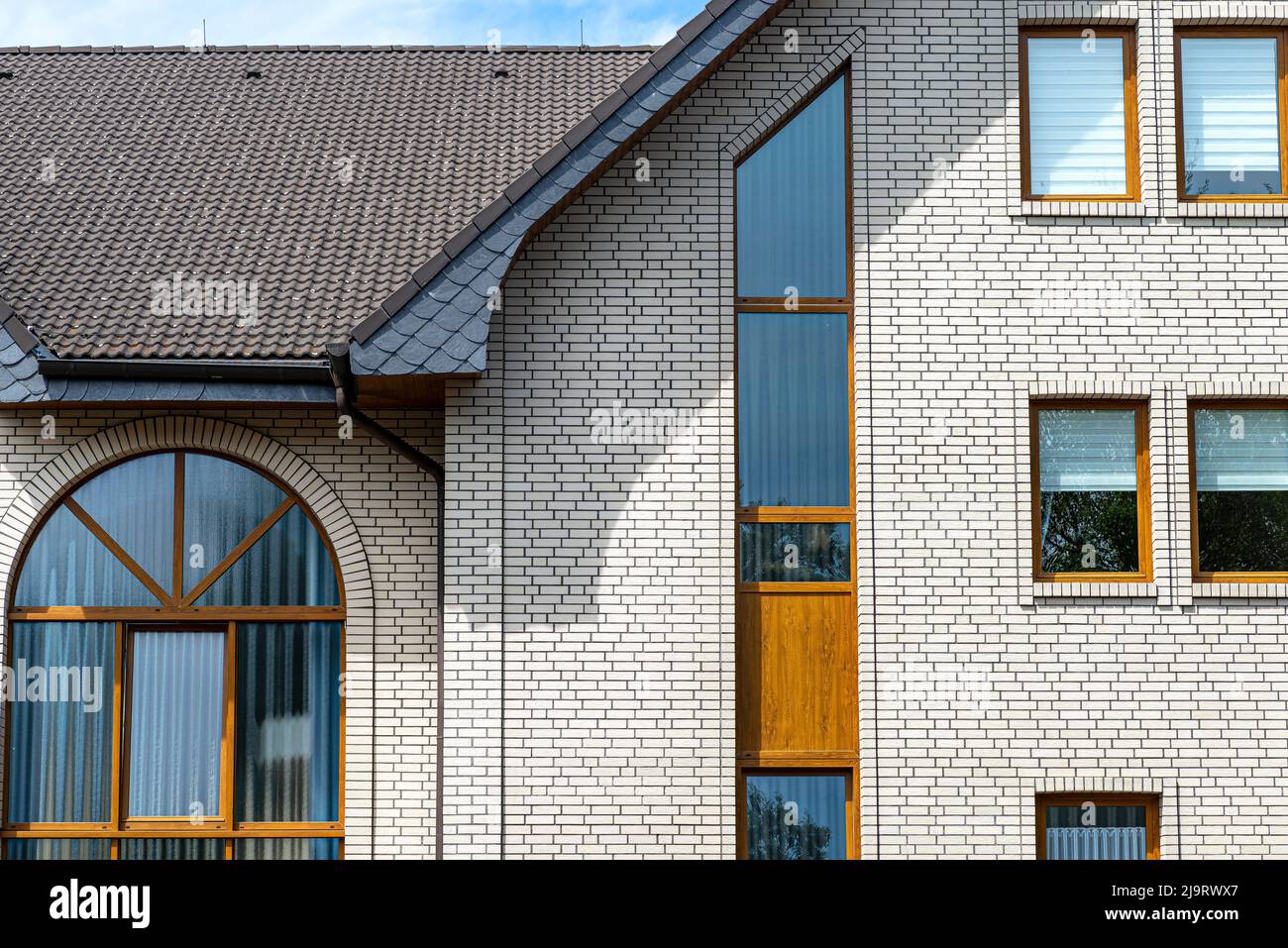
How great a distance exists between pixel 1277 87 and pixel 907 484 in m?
3.94

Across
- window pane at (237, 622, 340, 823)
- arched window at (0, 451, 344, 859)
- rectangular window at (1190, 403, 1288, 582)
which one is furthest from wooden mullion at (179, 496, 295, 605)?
rectangular window at (1190, 403, 1288, 582)

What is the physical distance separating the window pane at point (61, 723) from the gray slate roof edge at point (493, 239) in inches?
131

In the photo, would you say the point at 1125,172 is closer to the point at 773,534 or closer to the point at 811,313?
the point at 811,313

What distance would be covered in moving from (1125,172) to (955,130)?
4.14ft

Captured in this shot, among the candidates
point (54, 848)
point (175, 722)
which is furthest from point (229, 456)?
point (54, 848)

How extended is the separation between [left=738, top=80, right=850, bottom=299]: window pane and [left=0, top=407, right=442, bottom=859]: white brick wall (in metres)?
2.62

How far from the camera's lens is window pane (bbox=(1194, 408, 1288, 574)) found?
32.1 feet

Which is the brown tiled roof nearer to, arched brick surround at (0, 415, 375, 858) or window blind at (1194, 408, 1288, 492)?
arched brick surround at (0, 415, 375, 858)

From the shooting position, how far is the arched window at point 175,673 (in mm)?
10289

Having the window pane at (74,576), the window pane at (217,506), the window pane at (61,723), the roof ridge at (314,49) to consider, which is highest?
the roof ridge at (314,49)

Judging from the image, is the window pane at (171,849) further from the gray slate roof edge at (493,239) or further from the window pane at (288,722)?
the gray slate roof edge at (493,239)

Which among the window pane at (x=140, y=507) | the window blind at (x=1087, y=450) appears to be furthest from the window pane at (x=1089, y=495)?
the window pane at (x=140, y=507)

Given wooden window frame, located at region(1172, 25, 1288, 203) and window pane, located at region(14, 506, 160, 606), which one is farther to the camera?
window pane, located at region(14, 506, 160, 606)

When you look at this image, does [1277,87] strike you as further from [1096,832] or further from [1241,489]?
[1096,832]
